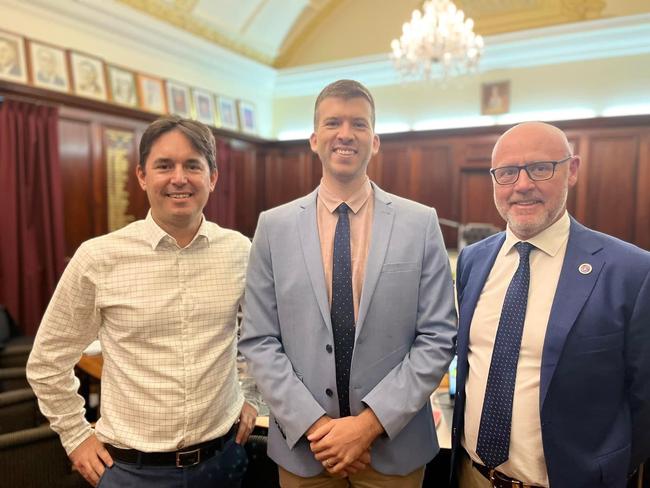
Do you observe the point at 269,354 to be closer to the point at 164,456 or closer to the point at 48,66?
the point at 164,456

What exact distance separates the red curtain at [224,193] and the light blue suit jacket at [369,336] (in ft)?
18.6

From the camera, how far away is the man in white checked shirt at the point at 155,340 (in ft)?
→ 4.62

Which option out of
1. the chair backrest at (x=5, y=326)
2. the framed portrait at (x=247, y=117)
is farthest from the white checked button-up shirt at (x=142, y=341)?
the framed portrait at (x=247, y=117)

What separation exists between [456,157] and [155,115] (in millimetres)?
4164

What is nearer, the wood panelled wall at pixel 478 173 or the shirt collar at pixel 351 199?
the shirt collar at pixel 351 199

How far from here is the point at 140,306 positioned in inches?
55.9

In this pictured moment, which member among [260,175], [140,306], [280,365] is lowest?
[280,365]

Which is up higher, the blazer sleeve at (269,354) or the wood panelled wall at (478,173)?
the wood panelled wall at (478,173)

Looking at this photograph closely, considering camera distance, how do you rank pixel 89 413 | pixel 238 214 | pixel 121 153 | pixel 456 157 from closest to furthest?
pixel 89 413 < pixel 121 153 < pixel 456 157 < pixel 238 214

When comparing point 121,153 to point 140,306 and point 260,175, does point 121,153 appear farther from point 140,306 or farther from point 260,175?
point 140,306

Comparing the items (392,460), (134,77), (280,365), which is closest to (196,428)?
(280,365)

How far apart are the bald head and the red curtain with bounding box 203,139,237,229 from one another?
5.87 meters

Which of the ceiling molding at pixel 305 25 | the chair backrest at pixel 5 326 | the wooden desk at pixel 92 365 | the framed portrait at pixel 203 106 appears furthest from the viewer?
the ceiling molding at pixel 305 25

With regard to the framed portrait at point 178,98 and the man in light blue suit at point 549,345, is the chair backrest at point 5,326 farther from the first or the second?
the man in light blue suit at point 549,345
